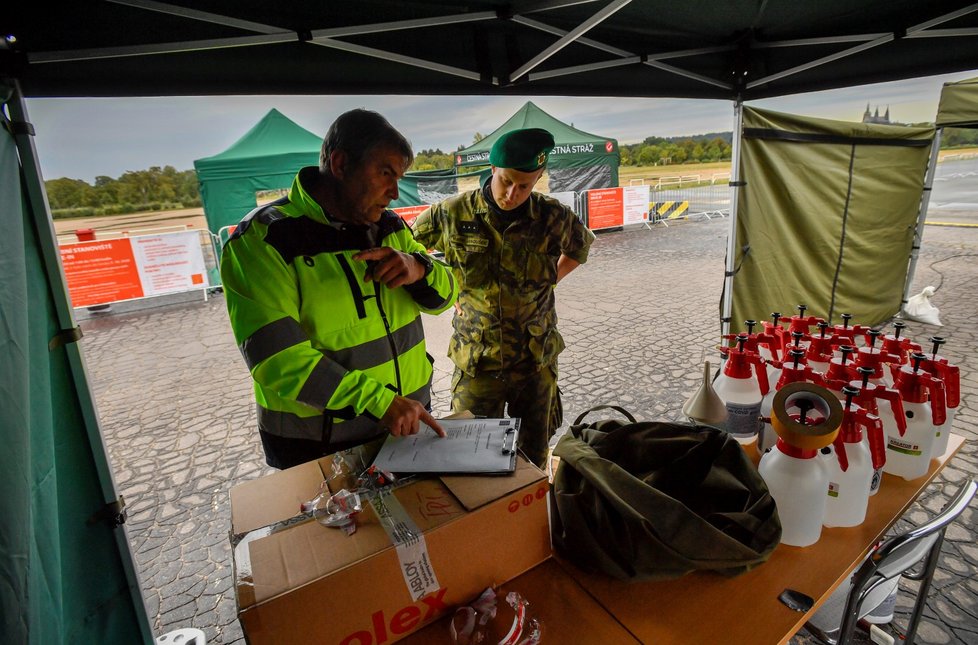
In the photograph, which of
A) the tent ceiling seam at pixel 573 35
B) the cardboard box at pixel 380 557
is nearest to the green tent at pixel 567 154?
the tent ceiling seam at pixel 573 35

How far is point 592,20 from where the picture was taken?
2.00 m

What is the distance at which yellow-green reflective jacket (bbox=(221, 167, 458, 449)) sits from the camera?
129 cm

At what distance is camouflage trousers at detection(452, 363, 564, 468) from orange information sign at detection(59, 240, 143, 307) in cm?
743

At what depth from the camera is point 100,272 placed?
7.34 metres

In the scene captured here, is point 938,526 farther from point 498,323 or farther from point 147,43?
point 147,43

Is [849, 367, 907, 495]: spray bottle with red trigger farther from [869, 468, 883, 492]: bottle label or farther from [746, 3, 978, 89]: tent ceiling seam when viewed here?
[746, 3, 978, 89]: tent ceiling seam

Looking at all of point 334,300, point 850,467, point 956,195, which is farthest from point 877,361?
point 956,195

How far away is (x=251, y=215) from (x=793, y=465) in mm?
1596

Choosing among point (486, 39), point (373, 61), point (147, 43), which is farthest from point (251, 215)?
point (486, 39)

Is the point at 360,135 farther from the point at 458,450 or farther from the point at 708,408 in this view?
the point at 708,408

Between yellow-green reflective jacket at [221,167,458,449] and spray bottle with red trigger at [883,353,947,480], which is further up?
yellow-green reflective jacket at [221,167,458,449]

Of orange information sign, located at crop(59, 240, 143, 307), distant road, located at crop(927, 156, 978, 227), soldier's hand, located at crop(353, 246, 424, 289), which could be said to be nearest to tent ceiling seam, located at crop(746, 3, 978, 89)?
soldier's hand, located at crop(353, 246, 424, 289)

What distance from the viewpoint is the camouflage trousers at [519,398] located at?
2.36 m

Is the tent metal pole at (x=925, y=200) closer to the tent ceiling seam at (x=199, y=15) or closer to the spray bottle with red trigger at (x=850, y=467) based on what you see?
the spray bottle with red trigger at (x=850, y=467)
